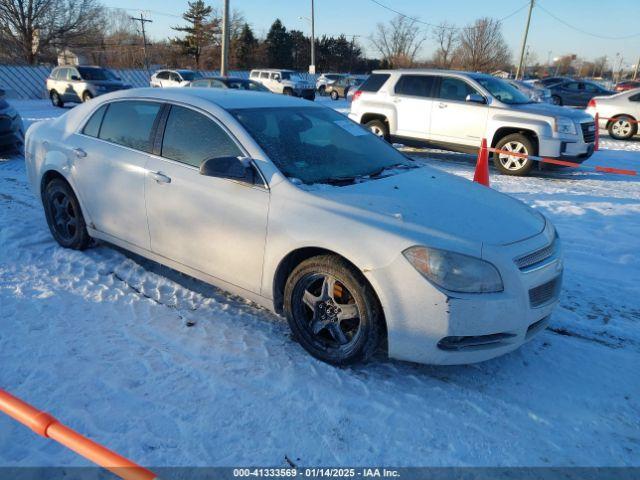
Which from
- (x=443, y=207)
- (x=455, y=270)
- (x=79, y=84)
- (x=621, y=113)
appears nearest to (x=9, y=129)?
(x=443, y=207)

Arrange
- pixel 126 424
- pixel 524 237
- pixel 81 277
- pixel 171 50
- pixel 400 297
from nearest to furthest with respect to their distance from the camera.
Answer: pixel 126 424, pixel 400 297, pixel 524 237, pixel 81 277, pixel 171 50

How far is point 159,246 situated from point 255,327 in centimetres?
104

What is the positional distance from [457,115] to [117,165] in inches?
298

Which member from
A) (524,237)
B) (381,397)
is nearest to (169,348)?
(381,397)

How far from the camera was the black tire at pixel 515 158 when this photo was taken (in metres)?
9.07

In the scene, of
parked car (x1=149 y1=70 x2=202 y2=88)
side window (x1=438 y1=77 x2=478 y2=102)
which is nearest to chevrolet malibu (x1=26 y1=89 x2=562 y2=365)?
side window (x1=438 y1=77 x2=478 y2=102)

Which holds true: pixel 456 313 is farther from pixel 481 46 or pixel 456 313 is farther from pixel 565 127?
pixel 481 46

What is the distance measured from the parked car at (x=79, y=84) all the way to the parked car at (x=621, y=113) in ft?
60.1

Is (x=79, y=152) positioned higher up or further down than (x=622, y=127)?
further down

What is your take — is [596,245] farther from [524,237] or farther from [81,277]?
[81,277]

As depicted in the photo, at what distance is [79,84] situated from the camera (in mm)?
20453

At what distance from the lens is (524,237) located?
117 inches

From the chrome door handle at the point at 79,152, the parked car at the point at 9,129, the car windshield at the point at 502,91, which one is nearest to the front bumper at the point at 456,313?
the chrome door handle at the point at 79,152

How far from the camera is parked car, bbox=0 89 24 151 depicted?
8867 mm
